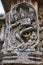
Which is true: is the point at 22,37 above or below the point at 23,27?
below

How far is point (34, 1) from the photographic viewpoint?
9.09 ft

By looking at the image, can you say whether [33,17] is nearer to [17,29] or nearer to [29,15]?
[29,15]

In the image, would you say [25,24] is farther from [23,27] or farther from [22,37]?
[22,37]

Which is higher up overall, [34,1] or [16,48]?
[34,1]

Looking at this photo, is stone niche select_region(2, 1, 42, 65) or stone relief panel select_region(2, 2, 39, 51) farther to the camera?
stone relief panel select_region(2, 2, 39, 51)

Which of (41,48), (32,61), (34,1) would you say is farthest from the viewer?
(34,1)

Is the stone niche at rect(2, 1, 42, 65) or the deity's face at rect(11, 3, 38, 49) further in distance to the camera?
the deity's face at rect(11, 3, 38, 49)

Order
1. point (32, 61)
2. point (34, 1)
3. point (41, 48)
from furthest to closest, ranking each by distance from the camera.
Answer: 1. point (34, 1)
2. point (41, 48)
3. point (32, 61)

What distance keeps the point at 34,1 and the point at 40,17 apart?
0.67 ft

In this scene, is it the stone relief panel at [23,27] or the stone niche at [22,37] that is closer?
the stone niche at [22,37]

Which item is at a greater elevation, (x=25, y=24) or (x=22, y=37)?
(x=25, y=24)

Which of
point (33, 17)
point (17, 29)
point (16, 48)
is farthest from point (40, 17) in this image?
point (16, 48)

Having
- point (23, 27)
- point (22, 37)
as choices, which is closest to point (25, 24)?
point (23, 27)

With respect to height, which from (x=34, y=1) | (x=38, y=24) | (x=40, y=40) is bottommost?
(x=40, y=40)
